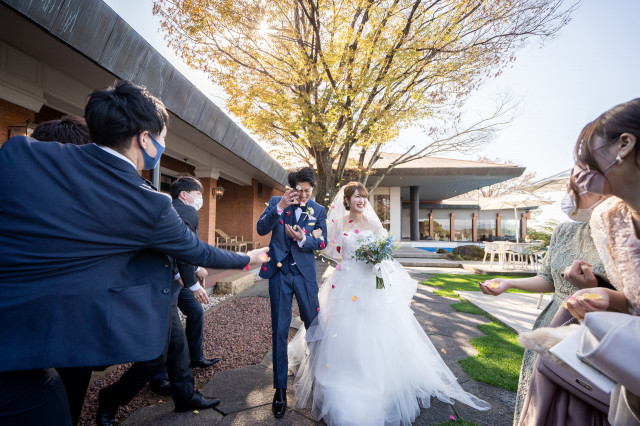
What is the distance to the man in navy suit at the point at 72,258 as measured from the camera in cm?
99

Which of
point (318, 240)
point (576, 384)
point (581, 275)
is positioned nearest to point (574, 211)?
point (581, 275)

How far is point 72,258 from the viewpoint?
104cm

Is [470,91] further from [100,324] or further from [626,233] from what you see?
[100,324]

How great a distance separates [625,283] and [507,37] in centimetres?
859

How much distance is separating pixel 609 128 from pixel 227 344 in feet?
13.4

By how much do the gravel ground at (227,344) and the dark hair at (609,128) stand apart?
3350mm

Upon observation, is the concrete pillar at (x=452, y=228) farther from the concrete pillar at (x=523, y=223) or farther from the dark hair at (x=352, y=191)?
the dark hair at (x=352, y=191)

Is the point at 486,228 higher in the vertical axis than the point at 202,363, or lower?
higher

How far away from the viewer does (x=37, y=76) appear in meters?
4.42

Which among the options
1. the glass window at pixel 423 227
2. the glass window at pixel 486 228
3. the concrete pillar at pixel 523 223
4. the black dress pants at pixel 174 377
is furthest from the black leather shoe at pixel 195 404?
the concrete pillar at pixel 523 223

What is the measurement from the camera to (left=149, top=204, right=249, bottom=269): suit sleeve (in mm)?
1207

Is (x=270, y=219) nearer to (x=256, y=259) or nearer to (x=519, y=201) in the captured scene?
(x=256, y=259)

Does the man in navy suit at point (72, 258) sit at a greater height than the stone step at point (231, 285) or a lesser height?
greater

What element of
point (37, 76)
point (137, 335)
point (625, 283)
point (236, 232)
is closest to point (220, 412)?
point (137, 335)
